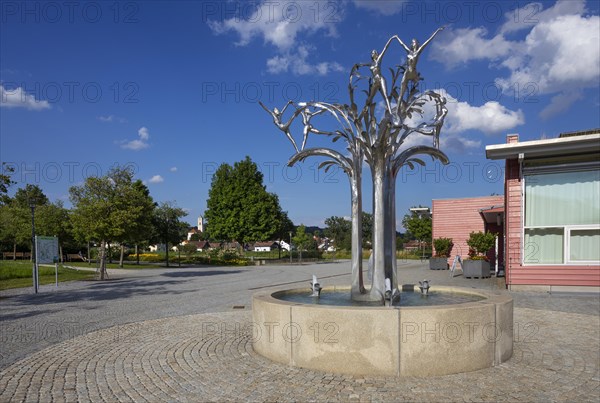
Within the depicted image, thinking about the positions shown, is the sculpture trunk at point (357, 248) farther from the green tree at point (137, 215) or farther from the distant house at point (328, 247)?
the distant house at point (328, 247)

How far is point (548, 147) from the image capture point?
48.3ft

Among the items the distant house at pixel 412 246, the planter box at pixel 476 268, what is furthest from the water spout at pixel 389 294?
the distant house at pixel 412 246

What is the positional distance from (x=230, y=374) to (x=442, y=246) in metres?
26.4

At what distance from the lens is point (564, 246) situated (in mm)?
15117

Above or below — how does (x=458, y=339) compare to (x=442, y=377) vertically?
above

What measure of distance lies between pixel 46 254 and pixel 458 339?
59.4 ft

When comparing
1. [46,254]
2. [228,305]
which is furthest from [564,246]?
[46,254]

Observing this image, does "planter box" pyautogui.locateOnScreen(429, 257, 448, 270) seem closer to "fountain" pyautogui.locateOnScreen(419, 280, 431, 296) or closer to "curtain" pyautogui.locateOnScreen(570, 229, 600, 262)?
"curtain" pyautogui.locateOnScreen(570, 229, 600, 262)

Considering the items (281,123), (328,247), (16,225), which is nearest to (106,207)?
(281,123)

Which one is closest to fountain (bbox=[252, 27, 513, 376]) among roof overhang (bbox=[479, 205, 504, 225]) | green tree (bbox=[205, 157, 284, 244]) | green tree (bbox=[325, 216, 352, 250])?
roof overhang (bbox=[479, 205, 504, 225])

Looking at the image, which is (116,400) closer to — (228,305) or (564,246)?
(228,305)

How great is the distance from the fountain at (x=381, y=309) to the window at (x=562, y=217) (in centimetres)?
856

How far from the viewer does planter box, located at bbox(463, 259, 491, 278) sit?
20.5m

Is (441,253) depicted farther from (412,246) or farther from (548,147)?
(412,246)
